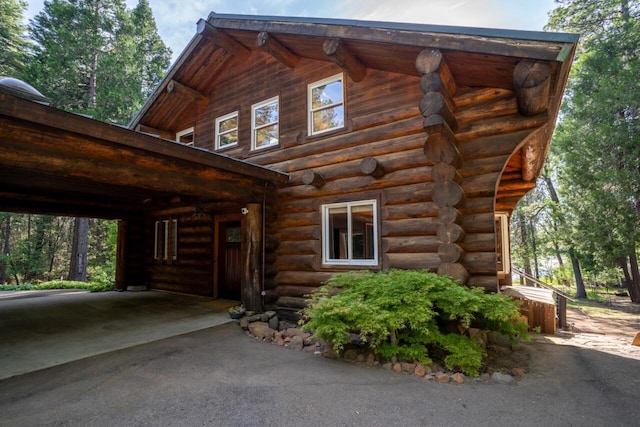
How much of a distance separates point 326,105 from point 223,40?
3.55 meters

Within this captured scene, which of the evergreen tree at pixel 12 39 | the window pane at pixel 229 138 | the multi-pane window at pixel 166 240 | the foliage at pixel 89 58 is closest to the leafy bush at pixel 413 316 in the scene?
the window pane at pixel 229 138

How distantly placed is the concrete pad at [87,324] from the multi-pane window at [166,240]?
1.46 metres

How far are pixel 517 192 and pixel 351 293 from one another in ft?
23.0

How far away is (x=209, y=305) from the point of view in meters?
7.97

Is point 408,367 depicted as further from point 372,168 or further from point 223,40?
point 223,40

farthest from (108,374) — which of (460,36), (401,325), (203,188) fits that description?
(460,36)

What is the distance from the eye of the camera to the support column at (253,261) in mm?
6664

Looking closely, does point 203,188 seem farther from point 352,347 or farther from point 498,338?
point 498,338

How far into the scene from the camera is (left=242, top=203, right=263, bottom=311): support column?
6664 mm

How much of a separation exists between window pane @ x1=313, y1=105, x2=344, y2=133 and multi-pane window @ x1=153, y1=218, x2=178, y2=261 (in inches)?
232

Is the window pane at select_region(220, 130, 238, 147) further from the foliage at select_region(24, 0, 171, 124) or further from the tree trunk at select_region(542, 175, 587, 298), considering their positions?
the tree trunk at select_region(542, 175, 587, 298)

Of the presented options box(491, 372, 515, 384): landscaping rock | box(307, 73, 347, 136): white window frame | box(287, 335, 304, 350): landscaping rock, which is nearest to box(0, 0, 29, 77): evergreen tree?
box(307, 73, 347, 136): white window frame

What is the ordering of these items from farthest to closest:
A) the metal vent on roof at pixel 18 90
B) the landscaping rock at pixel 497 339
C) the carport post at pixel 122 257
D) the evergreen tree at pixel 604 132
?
the evergreen tree at pixel 604 132 < the carport post at pixel 122 257 < the landscaping rock at pixel 497 339 < the metal vent on roof at pixel 18 90

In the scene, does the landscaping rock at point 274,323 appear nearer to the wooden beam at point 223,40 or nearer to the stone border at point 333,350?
the stone border at point 333,350
